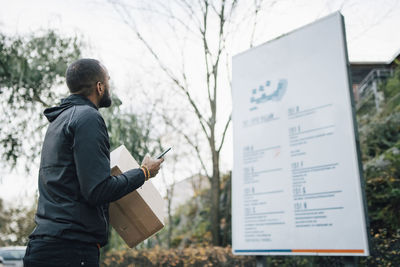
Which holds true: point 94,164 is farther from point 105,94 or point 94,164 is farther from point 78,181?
point 105,94

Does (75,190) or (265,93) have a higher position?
(265,93)

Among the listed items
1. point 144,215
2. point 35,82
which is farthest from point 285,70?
point 35,82

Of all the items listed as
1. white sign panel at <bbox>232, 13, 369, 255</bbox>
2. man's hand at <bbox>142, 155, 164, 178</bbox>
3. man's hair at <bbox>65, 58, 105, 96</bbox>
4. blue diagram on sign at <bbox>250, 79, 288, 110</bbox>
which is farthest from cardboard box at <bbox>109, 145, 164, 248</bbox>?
blue diagram on sign at <bbox>250, 79, 288, 110</bbox>

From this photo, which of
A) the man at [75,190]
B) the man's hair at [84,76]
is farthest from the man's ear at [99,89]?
the man at [75,190]

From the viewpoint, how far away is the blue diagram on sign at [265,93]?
131 inches

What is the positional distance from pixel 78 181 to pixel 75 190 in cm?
5

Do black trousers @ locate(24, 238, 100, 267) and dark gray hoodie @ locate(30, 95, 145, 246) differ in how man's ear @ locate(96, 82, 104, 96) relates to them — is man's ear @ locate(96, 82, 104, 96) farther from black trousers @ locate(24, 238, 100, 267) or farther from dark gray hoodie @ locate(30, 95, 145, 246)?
black trousers @ locate(24, 238, 100, 267)

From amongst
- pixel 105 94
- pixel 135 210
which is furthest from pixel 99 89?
pixel 135 210

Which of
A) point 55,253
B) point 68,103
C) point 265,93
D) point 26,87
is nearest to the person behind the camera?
point 55,253

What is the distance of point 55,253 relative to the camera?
1.76 m

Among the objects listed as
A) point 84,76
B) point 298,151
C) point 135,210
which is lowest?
point 135,210

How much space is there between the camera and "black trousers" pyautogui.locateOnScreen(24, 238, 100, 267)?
1760 mm

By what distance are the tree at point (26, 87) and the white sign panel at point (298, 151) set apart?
6451 millimetres

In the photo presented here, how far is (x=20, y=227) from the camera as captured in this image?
3206 centimetres
